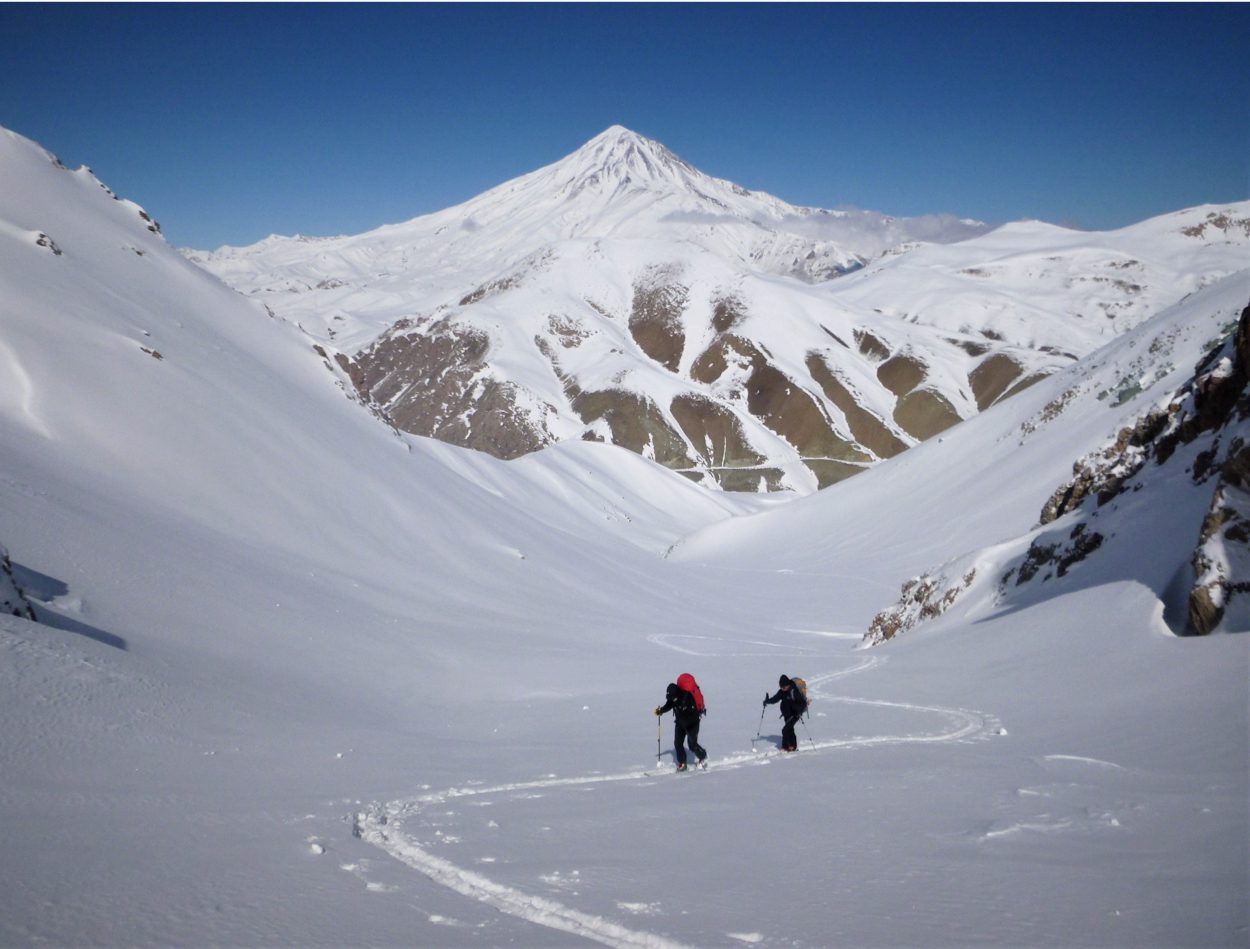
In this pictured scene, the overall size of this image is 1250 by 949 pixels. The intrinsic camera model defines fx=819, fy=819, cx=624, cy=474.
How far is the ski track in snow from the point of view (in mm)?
4977

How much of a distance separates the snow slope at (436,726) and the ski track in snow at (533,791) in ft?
0.12

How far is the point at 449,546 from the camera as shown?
32500 mm

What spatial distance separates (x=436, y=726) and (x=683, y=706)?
4978 mm

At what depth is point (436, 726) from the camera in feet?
45.5

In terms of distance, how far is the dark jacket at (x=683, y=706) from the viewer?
36.0 feet

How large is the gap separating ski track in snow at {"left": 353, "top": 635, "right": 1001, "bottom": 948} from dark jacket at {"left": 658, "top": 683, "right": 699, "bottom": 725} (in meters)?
0.72

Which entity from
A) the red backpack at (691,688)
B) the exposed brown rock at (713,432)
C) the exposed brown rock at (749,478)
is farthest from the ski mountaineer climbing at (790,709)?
the exposed brown rock at (713,432)

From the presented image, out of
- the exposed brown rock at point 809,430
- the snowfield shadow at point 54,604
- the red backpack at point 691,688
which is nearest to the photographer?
the red backpack at point 691,688

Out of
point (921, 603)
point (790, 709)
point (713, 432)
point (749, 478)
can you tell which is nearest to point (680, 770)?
point (790, 709)

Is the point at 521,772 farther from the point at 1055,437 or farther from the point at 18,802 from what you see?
the point at 1055,437

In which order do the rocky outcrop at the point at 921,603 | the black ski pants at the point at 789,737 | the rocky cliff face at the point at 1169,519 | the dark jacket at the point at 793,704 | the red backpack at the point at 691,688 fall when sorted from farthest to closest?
the rocky outcrop at the point at 921,603 < the rocky cliff face at the point at 1169,519 < the dark jacket at the point at 793,704 < the black ski pants at the point at 789,737 < the red backpack at the point at 691,688

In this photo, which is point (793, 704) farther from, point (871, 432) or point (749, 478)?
point (871, 432)

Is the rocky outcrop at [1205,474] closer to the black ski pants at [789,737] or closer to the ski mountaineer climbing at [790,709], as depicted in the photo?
the ski mountaineer climbing at [790,709]

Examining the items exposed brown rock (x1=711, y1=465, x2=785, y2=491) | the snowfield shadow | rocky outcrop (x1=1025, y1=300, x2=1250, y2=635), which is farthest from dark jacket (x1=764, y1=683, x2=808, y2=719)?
exposed brown rock (x1=711, y1=465, x2=785, y2=491)
